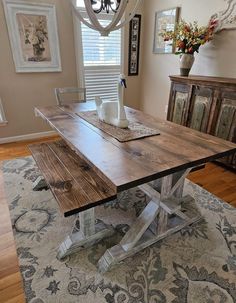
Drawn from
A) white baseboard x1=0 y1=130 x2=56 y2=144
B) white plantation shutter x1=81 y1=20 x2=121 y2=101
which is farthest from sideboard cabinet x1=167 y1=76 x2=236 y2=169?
white baseboard x1=0 y1=130 x2=56 y2=144

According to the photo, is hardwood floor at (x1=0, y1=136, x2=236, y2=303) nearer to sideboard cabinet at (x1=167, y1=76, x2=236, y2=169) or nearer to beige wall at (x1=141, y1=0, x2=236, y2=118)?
sideboard cabinet at (x1=167, y1=76, x2=236, y2=169)

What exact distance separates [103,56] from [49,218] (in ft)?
9.16

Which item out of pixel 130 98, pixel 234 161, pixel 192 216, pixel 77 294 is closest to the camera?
pixel 77 294

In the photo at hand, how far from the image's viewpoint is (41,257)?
4.82ft

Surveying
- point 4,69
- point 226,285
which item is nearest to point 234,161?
point 226,285

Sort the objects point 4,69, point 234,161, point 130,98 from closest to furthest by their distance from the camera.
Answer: point 234,161
point 4,69
point 130,98

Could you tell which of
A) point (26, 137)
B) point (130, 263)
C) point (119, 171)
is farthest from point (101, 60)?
point (130, 263)

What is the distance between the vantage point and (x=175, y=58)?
10.7ft

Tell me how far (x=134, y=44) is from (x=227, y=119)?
2.29 metres

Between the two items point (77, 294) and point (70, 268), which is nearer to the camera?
point (77, 294)

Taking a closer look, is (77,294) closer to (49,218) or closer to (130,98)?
(49,218)

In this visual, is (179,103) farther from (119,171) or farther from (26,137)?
(26,137)

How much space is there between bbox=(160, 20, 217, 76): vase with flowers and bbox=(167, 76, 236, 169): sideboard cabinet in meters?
0.22

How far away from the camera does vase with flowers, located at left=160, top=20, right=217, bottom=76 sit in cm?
257
